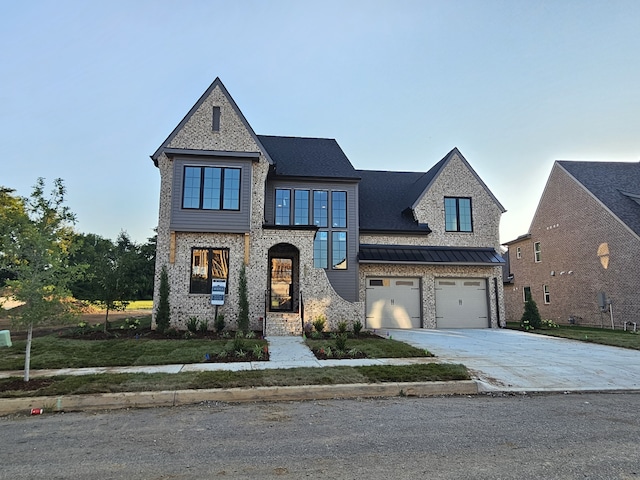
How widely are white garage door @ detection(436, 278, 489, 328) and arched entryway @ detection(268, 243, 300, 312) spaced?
7.43 m

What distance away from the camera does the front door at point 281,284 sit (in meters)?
17.7

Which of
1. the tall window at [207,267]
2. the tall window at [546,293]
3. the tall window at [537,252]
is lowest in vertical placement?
the tall window at [546,293]

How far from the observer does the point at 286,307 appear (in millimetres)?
17688

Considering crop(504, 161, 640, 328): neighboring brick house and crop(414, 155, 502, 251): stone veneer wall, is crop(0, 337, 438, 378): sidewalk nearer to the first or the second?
crop(414, 155, 502, 251): stone veneer wall

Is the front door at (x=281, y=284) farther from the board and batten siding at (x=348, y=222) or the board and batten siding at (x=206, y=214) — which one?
the board and batten siding at (x=206, y=214)

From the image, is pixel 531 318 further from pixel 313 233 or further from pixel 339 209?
pixel 313 233

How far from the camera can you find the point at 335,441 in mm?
4598

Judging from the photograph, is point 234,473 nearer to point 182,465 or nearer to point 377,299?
point 182,465

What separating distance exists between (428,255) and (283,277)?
739 centimetres

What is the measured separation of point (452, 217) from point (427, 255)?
123 inches

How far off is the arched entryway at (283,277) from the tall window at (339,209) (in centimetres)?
252

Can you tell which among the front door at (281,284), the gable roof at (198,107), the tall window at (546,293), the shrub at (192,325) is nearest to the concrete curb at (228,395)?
the shrub at (192,325)

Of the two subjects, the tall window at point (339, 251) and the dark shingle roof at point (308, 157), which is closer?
the tall window at point (339, 251)

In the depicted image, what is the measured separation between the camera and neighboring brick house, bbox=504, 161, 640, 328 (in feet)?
68.6
